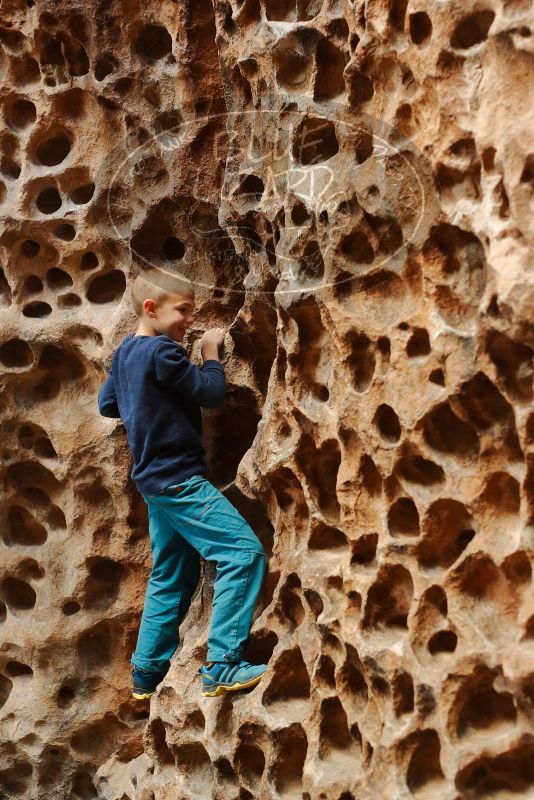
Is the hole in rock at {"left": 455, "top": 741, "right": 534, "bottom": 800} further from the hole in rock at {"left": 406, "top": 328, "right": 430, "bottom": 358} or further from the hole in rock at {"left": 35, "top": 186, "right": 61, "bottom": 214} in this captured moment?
the hole in rock at {"left": 35, "top": 186, "right": 61, "bottom": 214}

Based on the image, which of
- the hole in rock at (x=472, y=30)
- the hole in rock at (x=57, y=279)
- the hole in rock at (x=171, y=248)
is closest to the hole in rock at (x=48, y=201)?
the hole in rock at (x=57, y=279)

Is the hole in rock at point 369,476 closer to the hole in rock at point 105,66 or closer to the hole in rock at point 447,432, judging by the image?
the hole in rock at point 447,432

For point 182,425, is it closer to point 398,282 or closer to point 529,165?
point 398,282

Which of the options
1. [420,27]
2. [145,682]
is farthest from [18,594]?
[420,27]

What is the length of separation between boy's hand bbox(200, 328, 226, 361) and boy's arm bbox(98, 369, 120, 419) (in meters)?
0.27

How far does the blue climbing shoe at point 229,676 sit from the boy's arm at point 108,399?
77 cm

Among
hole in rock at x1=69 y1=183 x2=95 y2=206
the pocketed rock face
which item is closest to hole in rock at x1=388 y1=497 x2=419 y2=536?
the pocketed rock face

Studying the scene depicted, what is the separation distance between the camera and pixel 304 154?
9.25ft

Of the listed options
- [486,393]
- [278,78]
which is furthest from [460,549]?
[278,78]

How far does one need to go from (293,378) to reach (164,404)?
40cm

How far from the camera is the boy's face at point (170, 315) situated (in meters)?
3.02

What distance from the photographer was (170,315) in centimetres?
302

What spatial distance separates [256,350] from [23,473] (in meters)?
0.92

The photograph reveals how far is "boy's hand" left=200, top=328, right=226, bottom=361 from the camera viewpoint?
3.07 m
